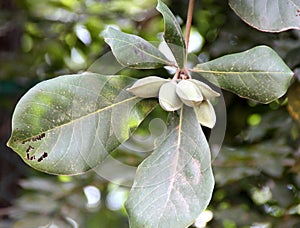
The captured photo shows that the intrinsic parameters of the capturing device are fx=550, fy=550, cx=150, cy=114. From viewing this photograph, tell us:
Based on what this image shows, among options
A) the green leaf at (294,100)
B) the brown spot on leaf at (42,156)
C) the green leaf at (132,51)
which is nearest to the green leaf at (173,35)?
the green leaf at (132,51)

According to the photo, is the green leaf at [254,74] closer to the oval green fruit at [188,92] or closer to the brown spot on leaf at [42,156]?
the oval green fruit at [188,92]

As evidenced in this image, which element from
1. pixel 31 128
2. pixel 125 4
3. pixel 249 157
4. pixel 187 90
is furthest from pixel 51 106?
pixel 125 4

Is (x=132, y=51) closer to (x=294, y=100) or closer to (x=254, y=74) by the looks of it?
(x=254, y=74)

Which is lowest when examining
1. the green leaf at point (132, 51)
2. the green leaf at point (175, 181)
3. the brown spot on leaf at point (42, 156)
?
the green leaf at point (175, 181)

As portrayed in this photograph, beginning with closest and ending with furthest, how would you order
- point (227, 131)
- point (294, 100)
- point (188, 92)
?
point (188, 92) → point (294, 100) → point (227, 131)

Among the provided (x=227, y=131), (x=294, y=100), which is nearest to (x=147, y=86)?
(x=294, y=100)

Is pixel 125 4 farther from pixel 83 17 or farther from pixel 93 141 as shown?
pixel 93 141
